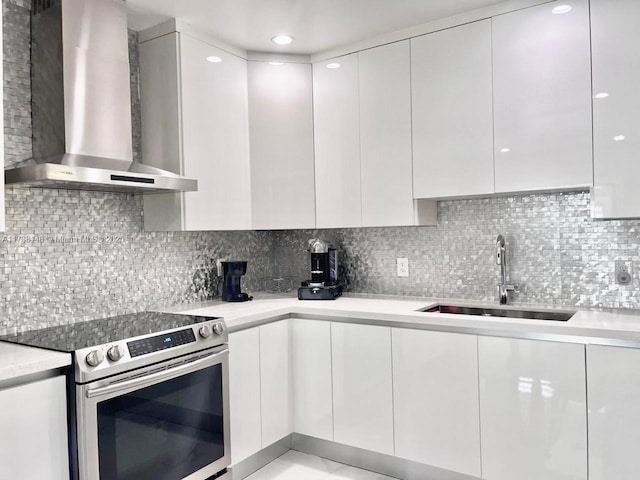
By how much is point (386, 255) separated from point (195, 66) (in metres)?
1.61

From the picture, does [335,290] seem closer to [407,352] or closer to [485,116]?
[407,352]

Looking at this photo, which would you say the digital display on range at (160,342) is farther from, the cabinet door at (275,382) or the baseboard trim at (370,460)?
the baseboard trim at (370,460)

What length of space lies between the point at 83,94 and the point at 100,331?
3.48 ft

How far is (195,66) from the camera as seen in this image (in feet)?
8.95

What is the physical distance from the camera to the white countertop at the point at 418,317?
2062mm

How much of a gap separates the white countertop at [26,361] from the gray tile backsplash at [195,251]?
41cm

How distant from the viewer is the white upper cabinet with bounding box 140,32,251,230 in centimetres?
265

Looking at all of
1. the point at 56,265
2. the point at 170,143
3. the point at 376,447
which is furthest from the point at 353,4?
the point at 376,447

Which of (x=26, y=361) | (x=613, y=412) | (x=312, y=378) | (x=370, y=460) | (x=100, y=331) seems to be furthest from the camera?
(x=312, y=378)

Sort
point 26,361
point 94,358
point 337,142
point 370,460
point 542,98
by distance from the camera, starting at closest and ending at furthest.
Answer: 1. point 26,361
2. point 94,358
3. point 542,98
4. point 370,460
5. point 337,142


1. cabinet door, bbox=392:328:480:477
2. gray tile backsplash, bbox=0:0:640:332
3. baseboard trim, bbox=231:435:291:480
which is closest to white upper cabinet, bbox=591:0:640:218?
gray tile backsplash, bbox=0:0:640:332

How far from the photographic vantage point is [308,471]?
2.70 meters

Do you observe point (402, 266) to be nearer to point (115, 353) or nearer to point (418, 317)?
point (418, 317)

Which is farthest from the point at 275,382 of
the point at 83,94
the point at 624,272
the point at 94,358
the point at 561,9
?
the point at 561,9
